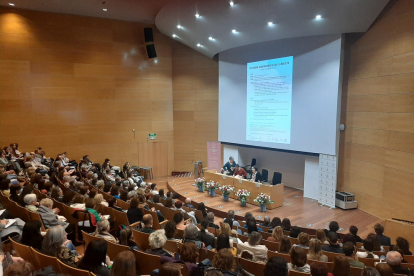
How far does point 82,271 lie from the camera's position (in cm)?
244

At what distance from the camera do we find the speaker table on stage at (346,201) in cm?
841

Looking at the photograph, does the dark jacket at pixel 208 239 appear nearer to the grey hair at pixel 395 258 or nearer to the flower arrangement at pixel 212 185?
the grey hair at pixel 395 258

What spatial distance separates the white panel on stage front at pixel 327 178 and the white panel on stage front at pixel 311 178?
26cm

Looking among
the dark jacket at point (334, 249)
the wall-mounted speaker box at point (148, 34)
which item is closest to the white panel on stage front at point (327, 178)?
the dark jacket at point (334, 249)

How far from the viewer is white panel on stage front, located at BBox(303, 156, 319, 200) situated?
30.5ft

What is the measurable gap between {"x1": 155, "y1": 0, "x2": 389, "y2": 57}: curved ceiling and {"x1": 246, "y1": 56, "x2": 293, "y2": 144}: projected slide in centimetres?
96

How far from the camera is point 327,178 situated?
8.80m

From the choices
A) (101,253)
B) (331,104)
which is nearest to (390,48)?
(331,104)

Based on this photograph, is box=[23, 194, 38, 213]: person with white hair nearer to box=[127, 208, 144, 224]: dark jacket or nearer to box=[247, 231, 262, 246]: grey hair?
box=[127, 208, 144, 224]: dark jacket

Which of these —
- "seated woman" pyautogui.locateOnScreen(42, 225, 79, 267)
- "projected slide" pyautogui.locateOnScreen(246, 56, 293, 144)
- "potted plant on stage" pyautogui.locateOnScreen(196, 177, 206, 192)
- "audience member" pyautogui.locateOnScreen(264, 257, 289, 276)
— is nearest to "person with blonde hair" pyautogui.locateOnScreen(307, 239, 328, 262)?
"audience member" pyautogui.locateOnScreen(264, 257, 289, 276)

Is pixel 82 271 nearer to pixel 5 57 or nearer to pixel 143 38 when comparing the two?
pixel 5 57

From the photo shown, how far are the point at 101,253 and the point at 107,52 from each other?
10864 mm

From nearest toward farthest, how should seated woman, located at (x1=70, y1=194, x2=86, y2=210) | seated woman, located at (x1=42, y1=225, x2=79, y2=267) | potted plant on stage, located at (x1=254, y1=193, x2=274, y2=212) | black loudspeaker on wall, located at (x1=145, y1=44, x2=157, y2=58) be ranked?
seated woman, located at (x1=42, y1=225, x2=79, y2=267) → seated woman, located at (x1=70, y1=194, x2=86, y2=210) → potted plant on stage, located at (x1=254, y1=193, x2=274, y2=212) → black loudspeaker on wall, located at (x1=145, y1=44, x2=157, y2=58)

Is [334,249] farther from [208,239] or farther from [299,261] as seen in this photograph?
[208,239]
